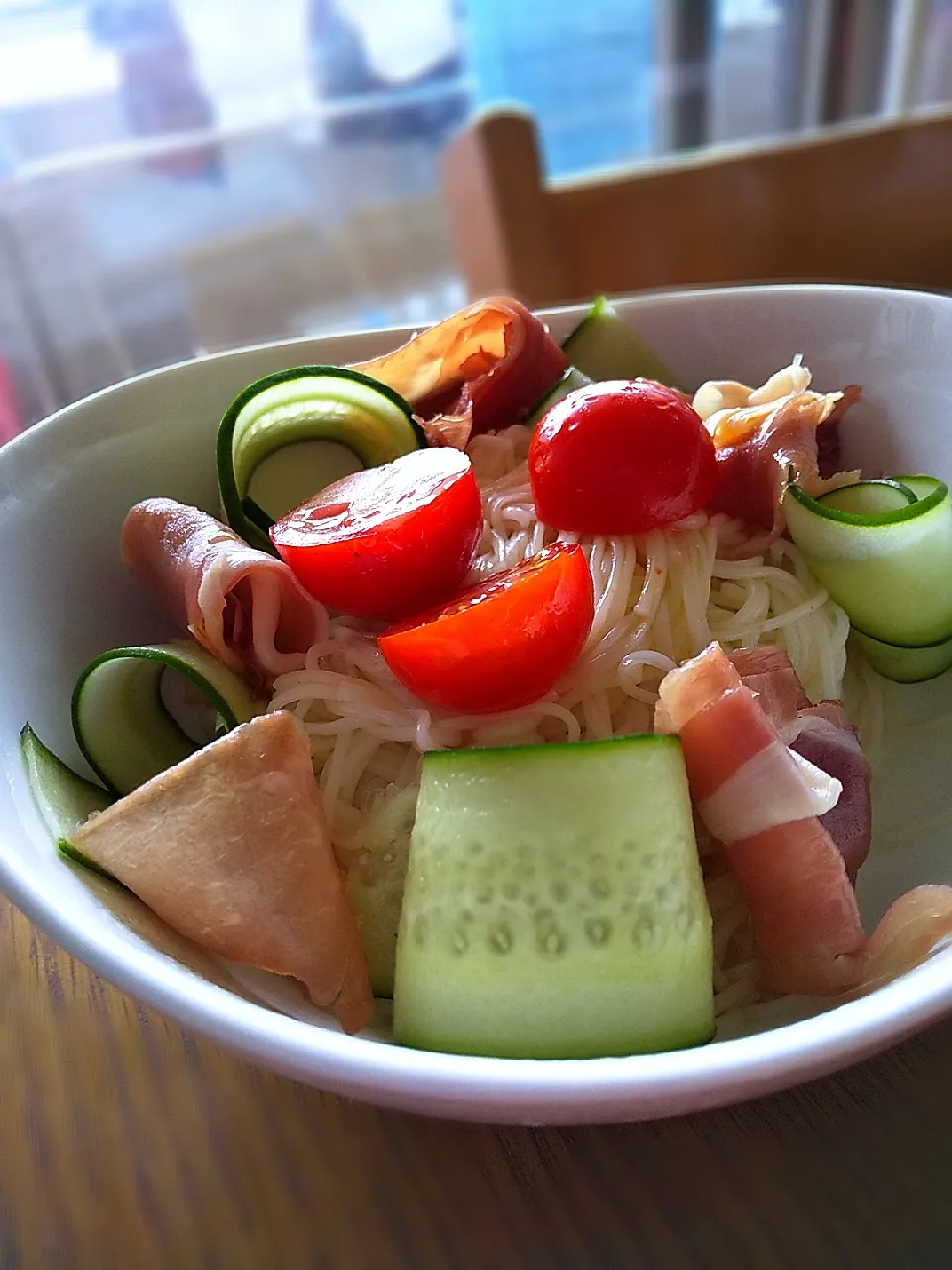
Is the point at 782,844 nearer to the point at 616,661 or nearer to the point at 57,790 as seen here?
the point at 616,661

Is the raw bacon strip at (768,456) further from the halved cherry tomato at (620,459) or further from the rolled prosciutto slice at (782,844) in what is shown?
the rolled prosciutto slice at (782,844)

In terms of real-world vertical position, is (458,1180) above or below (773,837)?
below

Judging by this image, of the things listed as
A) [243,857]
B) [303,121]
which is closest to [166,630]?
[243,857]

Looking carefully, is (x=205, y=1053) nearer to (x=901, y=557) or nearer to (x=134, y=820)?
(x=134, y=820)

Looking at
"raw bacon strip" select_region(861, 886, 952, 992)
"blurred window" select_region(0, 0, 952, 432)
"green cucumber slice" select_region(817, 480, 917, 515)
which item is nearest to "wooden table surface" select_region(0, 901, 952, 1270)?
"raw bacon strip" select_region(861, 886, 952, 992)

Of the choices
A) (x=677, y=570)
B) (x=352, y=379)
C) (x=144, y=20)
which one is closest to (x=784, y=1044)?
(x=677, y=570)

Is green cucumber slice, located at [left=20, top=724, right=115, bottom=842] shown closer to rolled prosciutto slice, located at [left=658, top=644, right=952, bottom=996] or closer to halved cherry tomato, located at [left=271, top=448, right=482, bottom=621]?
halved cherry tomato, located at [left=271, top=448, right=482, bottom=621]
